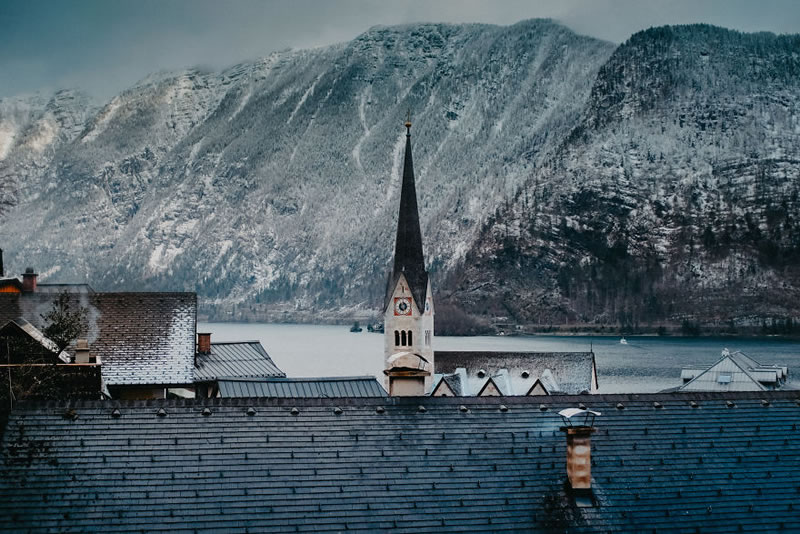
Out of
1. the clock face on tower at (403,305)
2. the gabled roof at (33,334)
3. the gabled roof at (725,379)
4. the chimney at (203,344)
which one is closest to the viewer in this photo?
the gabled roof at (33,334)

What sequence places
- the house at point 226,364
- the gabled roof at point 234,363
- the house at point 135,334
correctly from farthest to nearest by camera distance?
the gabled roof at point 234,363, the house at point 226,364, the house at point 135,334

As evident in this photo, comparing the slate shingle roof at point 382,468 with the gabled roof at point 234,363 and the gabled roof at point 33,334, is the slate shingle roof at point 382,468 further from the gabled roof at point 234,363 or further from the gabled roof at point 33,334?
the gabled roof at point 234,363

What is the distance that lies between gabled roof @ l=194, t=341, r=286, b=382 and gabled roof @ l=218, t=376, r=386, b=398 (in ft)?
9.91

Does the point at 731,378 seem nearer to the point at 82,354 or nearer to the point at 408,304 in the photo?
the point at 408,304

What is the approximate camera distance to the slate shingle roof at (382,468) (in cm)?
2452

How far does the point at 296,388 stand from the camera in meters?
50.3

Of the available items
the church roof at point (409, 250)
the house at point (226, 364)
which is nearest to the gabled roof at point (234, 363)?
the house at point (226, 364)

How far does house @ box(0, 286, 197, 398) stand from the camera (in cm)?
4341

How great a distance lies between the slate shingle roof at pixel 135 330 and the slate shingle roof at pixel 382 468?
1723cm

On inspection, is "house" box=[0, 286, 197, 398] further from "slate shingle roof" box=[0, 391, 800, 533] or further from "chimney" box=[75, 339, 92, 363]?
"slate shingle roof" box=[0, 391, 800, 533]

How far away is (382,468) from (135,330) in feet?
71.9

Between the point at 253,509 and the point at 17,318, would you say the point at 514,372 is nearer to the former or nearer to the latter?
the point at 17,318

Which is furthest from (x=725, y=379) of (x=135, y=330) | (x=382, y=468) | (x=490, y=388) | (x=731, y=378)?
(x=382, y=468)

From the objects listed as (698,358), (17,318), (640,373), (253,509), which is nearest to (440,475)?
(253,509)
